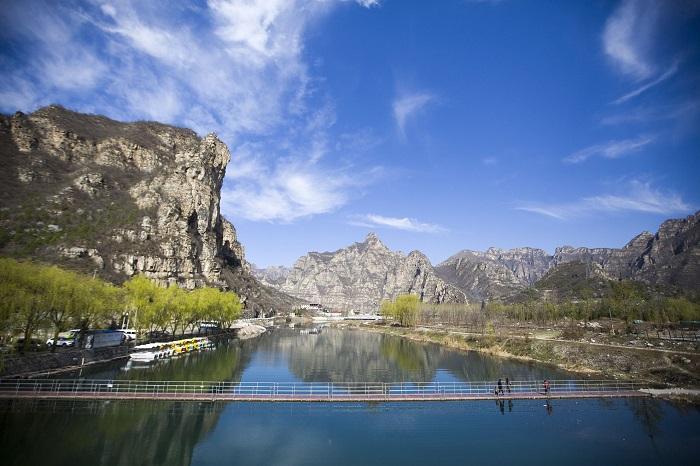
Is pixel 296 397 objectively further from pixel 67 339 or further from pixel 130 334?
pixel 130 334

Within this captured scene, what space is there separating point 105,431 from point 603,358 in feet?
241

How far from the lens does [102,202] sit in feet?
484

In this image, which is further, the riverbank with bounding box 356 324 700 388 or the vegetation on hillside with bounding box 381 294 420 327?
the vegetation on hillside with bounding box 381 294 420 327

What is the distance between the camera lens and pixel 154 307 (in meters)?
79.1

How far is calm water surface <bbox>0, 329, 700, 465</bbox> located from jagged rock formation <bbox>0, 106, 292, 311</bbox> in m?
96.7

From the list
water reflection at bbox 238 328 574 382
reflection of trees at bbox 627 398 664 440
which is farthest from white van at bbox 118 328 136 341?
reflection of trees at bbox 627 398 664 440

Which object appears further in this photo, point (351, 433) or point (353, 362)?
point (353, 362)

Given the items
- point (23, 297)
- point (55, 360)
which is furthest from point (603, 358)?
point (23, 297)

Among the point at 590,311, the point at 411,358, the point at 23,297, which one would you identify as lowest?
the point at 411,358

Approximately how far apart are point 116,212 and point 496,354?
139138 mm

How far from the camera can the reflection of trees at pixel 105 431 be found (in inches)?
1051

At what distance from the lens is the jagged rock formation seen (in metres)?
119

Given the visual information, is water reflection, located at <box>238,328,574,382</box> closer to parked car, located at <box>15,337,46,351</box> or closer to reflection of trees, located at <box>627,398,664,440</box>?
reflection of trees, located at <box>627,398,664,440</box>

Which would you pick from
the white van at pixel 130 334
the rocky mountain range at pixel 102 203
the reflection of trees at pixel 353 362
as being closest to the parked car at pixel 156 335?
the white van at pixel 130 334
